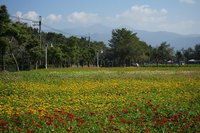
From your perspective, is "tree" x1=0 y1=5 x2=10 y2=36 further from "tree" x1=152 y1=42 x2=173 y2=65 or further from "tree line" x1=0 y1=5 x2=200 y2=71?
"tree" x1=152 y1=42 x2=173 y2=65

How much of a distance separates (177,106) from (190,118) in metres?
1.66

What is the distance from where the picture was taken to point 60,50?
64.4 m

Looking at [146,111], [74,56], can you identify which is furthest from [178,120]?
[74,56]

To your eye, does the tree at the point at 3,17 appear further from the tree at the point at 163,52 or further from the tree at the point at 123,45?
the tree at the point at 163,52

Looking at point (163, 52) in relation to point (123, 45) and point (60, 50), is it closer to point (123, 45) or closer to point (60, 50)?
point (123, 45)

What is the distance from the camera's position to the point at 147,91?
15195 millimetres

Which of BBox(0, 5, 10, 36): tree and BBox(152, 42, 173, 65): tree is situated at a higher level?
BBox(0, 5, 10, 36): tree

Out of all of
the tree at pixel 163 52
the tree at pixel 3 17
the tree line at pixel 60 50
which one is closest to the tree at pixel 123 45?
the tree line at pixel 60 50

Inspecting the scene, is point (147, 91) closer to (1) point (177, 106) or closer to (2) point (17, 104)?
(1) point (177, 106)

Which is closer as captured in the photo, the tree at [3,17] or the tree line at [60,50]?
the tree at [3,17]

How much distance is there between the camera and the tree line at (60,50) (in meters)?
43.0

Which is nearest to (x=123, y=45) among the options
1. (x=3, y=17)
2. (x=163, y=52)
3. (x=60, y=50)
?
(x=163, y=52)

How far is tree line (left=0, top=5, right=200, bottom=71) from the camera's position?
43031 millimetres

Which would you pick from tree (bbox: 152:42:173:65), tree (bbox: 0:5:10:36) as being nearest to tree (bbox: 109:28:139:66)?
tree (bbox: 152:42:173:65)
